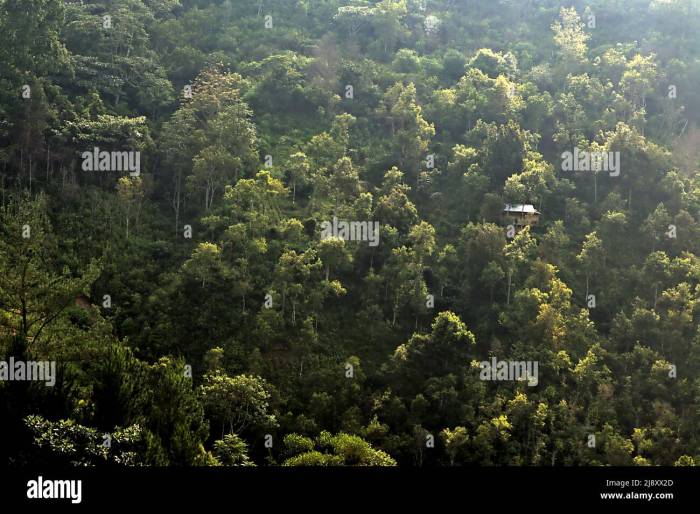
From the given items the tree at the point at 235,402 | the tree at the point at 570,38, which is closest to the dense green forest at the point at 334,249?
the tree at the point at 235,402

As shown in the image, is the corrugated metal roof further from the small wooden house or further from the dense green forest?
the dense green forest

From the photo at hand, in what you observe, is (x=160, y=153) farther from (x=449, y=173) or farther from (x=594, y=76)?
(x=594, y=76)

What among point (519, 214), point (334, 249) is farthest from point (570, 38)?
point (334, 249)

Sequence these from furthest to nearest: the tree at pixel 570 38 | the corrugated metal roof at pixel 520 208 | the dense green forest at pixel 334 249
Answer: the tree at pixel 570 38 → the corrugated metal roof at pixel 520 208 → the dense green forest at pixel 334 249

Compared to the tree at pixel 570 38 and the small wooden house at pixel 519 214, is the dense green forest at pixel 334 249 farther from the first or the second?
the small wooden house at pixel 519 214

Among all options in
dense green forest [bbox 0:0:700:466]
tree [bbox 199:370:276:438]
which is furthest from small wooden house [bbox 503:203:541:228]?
tree [bbox 199:370:276:438]

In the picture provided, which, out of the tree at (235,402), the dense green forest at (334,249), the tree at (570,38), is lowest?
the tree at (235,402)

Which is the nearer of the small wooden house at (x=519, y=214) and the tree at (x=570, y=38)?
the small wooden house at (x=519, y=214)

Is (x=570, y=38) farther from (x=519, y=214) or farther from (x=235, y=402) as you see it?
(x=235, y=402)

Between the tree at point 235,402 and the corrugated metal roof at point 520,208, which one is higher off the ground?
the corrugated metal roof at point 520,208
